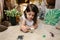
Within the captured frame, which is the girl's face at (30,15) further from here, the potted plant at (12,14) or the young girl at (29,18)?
the potted plant at (12,14)

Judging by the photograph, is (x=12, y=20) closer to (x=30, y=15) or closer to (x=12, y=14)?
(x=12, y=14)

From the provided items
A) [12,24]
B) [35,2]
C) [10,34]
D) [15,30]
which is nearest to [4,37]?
[10,34]

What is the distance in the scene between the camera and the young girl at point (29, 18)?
1480 mm

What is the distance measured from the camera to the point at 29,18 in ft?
4.97

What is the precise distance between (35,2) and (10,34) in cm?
56

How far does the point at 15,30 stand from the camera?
4.91 feet

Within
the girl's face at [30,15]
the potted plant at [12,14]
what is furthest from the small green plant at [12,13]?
the girl's face at [30,15]

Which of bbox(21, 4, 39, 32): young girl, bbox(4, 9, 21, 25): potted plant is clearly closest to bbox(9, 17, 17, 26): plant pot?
bbox(4, 9, 21, 25): potted plant

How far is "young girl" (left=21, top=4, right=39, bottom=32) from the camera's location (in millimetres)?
1480

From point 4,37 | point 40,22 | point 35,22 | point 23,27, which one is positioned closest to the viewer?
point 4,37

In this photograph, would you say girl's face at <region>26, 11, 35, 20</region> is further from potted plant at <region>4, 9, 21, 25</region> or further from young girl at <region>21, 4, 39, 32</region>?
potted plant at <region>4, 9, 21, 25</region>

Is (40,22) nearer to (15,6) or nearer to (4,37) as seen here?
(15,6)

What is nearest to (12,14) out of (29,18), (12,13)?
(12,13)

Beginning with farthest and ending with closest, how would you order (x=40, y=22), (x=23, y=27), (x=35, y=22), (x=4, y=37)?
1. (x=40, y=22)
2. (x=35, y=22)
3. (x=23, y=27)
4. (x=4, y=37)
